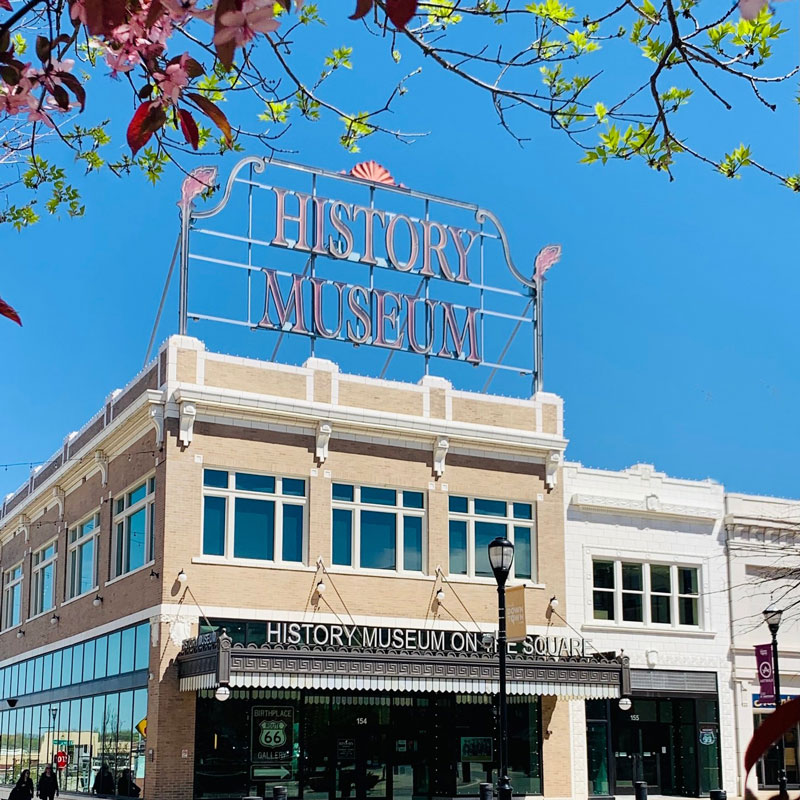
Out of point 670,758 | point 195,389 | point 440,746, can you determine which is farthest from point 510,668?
point 195,389

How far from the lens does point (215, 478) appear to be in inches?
1206

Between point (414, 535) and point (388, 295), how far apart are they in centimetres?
705

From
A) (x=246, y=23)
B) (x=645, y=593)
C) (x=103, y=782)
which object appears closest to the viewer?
(x=246, y=23)

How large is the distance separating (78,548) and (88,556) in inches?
52.6

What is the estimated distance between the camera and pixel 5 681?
4594 centimetres

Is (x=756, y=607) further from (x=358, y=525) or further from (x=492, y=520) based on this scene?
(x=358, y=525)

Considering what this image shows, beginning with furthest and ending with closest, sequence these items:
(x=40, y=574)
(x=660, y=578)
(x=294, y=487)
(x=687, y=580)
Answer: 1. (x=40, y=574)
2. (x=687, y=580)
3. (x=660, y=578)
4. (x=294, y=487)

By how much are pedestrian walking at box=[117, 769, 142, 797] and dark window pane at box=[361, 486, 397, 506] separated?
29.4 feet

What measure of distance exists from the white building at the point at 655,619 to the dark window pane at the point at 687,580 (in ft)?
0.10

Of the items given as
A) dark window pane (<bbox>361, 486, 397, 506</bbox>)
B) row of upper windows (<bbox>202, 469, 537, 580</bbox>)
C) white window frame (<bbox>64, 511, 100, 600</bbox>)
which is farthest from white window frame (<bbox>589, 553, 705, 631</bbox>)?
white window frame (<bbox>64, 511, 100, 600</bbox>)

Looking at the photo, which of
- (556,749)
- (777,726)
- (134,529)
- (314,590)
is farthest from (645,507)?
(777,726)

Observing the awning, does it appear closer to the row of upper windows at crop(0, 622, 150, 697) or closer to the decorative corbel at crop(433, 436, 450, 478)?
the row of upper windows at crop(0, 622, 150, 697)

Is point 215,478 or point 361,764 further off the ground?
point 215,478

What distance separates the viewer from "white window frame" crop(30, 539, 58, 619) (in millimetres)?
40719
